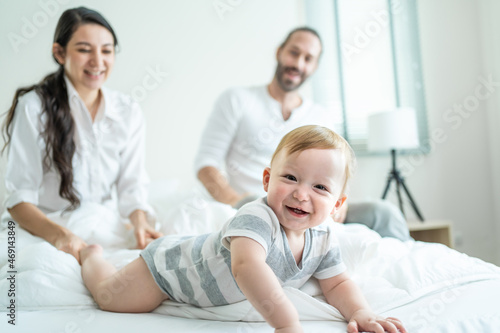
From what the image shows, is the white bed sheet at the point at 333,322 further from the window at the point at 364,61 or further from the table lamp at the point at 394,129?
the window at the point at 364,61

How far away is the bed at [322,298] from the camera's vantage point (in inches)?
30.8

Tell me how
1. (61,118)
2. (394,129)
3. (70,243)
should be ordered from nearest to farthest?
(70,243), (61,118), (394,129)

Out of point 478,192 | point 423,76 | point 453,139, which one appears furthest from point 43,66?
point 478,192

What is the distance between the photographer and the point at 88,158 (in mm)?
1562

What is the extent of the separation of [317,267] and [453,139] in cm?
275

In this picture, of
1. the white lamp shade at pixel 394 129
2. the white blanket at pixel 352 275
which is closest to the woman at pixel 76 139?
the white blanket at pixel 352 275

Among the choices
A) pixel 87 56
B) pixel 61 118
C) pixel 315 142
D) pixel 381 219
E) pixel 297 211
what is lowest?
pixel 381 219

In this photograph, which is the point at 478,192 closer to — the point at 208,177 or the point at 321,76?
the point at 321,76

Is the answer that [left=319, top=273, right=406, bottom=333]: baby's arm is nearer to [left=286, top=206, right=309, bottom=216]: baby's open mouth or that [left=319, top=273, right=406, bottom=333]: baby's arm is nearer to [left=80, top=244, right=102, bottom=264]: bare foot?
[left=286, top=206, right=309, bottom=216]: baby's open mouth

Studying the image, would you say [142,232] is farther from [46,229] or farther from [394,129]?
[394,129]

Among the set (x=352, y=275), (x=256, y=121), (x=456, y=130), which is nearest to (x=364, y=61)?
(x=456, y=130)

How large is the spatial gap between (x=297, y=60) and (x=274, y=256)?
1.45 meters

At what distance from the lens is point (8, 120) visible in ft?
4.81

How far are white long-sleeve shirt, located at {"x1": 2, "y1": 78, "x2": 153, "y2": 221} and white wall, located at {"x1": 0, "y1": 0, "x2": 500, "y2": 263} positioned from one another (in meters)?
0.64
